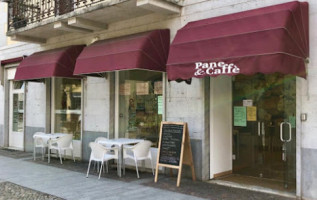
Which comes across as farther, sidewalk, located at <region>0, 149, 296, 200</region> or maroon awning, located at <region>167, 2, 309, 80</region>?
sidewalk, located at <region>0, 149, 296, 200</region>

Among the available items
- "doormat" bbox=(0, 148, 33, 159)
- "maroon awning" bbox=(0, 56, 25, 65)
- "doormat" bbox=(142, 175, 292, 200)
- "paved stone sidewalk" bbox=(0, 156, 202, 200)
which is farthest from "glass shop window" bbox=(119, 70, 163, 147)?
"maroon awning" bbox=(0, 56, 25, 65)

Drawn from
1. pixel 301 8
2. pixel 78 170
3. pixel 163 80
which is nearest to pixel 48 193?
pixel 78 170

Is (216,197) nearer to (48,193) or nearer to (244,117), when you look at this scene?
(244,117)

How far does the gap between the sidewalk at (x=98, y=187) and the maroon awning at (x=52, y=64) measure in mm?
2634

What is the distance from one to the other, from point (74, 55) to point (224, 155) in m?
5.08

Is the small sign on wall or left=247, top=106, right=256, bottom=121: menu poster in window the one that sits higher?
the small sign on wall

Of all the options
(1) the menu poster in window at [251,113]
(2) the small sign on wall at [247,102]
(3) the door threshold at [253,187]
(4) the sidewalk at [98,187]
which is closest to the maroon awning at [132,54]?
(2) the small sign on wall at [247,102]

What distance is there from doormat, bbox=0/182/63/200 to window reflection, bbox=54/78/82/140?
340 cm

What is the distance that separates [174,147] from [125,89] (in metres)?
2.78

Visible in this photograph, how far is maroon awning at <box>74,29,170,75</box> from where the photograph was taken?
287 inches

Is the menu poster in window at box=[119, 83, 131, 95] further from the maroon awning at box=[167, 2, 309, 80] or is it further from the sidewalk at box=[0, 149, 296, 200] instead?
the maroon awning at box=[167, 2, 309, 80]

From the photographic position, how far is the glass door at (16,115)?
12719 mm

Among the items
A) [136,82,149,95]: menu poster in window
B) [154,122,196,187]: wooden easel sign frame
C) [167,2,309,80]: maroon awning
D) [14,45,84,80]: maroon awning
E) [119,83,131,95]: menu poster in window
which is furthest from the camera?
[14,45,84,80]: maroon awning

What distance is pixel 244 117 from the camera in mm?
7480
